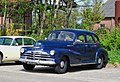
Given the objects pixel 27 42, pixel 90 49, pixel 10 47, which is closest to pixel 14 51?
pixel 10 47

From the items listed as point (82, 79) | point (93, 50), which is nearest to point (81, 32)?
point (93, 50)

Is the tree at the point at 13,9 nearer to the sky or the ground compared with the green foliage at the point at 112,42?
nearer to the sky

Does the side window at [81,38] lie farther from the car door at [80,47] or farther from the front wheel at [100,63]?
the front wheel at [100,63]

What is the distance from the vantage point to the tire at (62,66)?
1539 cm

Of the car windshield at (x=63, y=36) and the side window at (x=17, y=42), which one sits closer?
the car windshield at (x=63, y=36)

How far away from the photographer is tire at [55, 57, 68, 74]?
15389 millimetres

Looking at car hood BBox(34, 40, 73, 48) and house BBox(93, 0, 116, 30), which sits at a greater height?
house BBox(93, 0, 116, 30)

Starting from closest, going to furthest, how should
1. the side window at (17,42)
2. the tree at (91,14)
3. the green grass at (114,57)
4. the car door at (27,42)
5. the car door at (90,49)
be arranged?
1. the car door at (90,49)
2. the green grass at (114,57)
3. the side window at (17,42)
4. the car door at (27,42)
5. the tree at (91,14)

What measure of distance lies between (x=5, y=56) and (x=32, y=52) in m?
Result: 3.86

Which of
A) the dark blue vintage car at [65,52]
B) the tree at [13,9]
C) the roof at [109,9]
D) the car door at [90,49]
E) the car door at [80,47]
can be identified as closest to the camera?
the dark blue vintage car at [65,52]

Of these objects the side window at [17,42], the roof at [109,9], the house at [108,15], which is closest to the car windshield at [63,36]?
the side window at [17,42]

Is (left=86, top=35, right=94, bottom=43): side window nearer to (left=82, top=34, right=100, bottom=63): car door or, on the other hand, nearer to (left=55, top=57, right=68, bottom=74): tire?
(left=82, top=34, right=100, bottom=63): car door

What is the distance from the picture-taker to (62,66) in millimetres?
15641

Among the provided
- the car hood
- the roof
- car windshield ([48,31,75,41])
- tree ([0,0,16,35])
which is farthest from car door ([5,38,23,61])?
the roof
